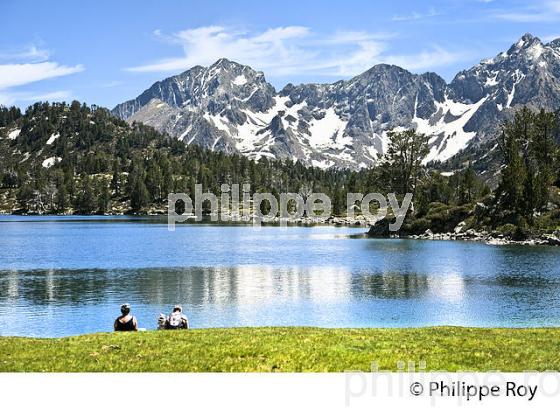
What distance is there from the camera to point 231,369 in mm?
21922

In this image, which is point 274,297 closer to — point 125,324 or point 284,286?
point 284,286

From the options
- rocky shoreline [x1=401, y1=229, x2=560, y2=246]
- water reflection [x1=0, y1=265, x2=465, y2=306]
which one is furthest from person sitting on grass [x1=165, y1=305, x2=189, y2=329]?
rocky shoreline [x1=401, y1=229, x2=560, y2=246]

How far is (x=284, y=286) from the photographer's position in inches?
2496

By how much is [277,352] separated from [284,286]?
129 feet

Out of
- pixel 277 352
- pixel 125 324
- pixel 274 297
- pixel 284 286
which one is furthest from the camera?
pixel 284 286

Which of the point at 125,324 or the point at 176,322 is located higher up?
the point at 125,324

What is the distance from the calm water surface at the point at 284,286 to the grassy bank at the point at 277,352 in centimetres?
1459

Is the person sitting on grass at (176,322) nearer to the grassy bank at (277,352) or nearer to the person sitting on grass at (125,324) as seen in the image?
the person sitting on grass at (125,324)

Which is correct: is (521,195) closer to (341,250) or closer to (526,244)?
(526,244)

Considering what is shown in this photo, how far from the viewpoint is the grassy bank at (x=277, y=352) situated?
875 inches

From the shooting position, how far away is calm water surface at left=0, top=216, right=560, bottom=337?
4634cm

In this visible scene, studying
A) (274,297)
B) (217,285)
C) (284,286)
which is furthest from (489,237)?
(274,297)

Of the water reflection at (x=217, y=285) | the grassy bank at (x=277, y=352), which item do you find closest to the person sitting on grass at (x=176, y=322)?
the grassy bank at (x=277, y=352)

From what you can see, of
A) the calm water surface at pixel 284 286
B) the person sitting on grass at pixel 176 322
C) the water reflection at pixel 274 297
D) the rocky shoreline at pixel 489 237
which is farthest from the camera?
the rocky shoreline at pixel 489 237
